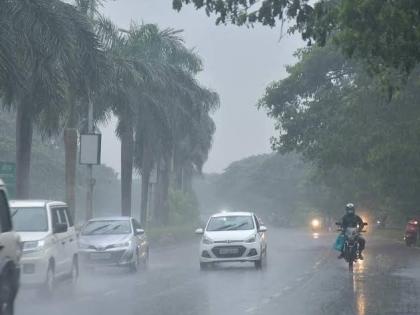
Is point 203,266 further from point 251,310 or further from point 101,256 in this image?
point 251,310

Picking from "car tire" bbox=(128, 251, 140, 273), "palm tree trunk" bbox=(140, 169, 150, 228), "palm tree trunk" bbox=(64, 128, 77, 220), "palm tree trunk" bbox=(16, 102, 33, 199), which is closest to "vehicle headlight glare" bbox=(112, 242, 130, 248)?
"car tire" bbox=(128, 251, 140, 273)

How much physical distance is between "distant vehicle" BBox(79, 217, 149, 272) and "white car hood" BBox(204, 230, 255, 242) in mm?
2043

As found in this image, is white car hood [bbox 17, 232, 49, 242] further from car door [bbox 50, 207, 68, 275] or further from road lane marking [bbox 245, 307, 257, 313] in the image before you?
road lane marking [bbox 245, 307, 257, 313]

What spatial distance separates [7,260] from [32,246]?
5.78 m

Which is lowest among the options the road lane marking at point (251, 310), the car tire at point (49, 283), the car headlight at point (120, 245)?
the road lane marking at point (251, 310)

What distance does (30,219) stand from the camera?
19203 millimetres

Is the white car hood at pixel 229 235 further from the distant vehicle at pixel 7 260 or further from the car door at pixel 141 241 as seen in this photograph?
the distant vehicle at pixel 7 260

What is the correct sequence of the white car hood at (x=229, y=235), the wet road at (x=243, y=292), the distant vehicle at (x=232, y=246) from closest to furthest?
the wet road at (x=243, y=292) → the distant vehicle at (x=232, y=246) → the white car hood at (x=229, y=235)

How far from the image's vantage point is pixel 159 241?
167 feet

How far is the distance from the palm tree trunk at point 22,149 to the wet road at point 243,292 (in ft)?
19.2

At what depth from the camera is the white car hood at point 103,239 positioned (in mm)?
26500

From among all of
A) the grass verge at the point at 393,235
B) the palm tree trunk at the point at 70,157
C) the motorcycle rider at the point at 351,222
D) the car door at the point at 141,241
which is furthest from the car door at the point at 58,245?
the grass verge at the point at 393,235

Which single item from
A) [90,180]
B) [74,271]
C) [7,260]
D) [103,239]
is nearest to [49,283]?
[74,271]

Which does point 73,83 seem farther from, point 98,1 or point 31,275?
point 31,275
